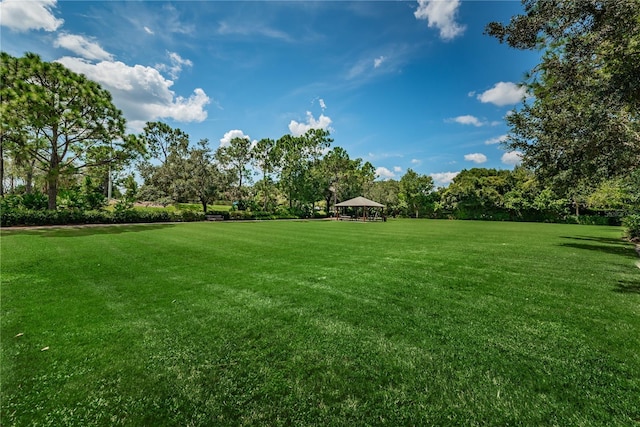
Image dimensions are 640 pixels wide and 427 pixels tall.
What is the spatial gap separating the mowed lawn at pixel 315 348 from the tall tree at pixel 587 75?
138 inches

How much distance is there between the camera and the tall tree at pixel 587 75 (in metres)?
4.79

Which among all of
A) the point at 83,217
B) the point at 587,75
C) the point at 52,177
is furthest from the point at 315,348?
the point at 83,217

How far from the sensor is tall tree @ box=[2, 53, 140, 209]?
13133 millimetres

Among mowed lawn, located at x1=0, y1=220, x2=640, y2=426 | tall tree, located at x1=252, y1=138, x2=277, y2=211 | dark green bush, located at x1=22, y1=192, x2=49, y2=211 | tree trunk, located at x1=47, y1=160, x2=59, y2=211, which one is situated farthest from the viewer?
tall tree, located at x1=252, y1=138, x2=277, y2=211

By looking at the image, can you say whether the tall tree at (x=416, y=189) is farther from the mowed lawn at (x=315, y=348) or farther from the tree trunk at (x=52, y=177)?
the tree trunk at (x=52, y=177)

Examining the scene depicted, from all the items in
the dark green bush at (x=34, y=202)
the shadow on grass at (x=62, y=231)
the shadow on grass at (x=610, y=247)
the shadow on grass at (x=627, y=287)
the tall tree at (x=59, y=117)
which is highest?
the tall tree at (x=59, y=117)

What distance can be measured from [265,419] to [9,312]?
4113mm

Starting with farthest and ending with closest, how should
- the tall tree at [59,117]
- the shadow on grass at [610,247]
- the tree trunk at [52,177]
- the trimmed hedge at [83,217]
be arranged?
1. the tree trunk at [52,177]
2. the trimmed hedge at [83,217]
3. the tall tree at [59,117]
4. the shadow on grass at [610,247]

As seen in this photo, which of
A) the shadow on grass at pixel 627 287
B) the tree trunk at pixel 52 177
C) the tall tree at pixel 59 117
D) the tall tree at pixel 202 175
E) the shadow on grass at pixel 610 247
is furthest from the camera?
the tall tree at pixel 202 175

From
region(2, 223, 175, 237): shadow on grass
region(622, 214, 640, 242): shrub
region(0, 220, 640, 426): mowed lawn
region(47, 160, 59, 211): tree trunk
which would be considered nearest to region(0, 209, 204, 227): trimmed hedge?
region(47, 160, 59, 211): tree trunk

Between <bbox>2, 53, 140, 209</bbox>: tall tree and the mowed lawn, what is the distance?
12.5m

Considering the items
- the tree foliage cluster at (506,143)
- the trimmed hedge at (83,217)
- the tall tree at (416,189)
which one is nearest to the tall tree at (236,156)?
the tree foliage cluster at (506,143)

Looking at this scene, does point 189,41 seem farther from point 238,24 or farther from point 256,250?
point 256,250

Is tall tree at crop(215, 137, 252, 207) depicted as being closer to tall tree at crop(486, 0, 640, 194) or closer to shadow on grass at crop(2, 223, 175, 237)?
shadow on grass at crop(2, 223, 175, 237)
